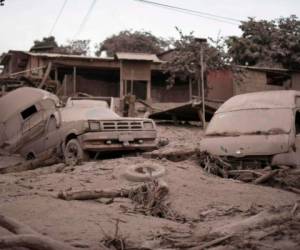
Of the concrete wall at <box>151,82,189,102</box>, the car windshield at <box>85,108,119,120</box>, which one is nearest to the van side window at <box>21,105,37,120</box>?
the car windshield at <box>85,108,119,120</box>

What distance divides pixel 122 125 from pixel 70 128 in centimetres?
121

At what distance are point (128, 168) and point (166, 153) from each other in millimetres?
2071

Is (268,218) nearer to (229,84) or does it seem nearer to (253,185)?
(253,185)

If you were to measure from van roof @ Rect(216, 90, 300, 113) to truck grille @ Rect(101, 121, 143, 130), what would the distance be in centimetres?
212

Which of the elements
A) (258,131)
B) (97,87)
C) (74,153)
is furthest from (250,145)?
(97,87)

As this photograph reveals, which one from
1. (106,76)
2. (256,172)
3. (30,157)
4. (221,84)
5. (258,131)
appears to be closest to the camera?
(256,172)

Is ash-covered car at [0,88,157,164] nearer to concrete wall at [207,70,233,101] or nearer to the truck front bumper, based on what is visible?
the truck front bumper

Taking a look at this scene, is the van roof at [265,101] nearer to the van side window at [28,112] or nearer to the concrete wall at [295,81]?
the van side window at [28,112]

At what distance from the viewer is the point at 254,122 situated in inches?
380

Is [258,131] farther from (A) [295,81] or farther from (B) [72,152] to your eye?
(A) [295,81]

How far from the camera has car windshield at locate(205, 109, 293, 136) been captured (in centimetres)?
924

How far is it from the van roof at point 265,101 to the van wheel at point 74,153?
3195mm

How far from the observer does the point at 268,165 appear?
29.5ft

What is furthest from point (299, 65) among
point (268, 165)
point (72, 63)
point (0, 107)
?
point (268, 165)
